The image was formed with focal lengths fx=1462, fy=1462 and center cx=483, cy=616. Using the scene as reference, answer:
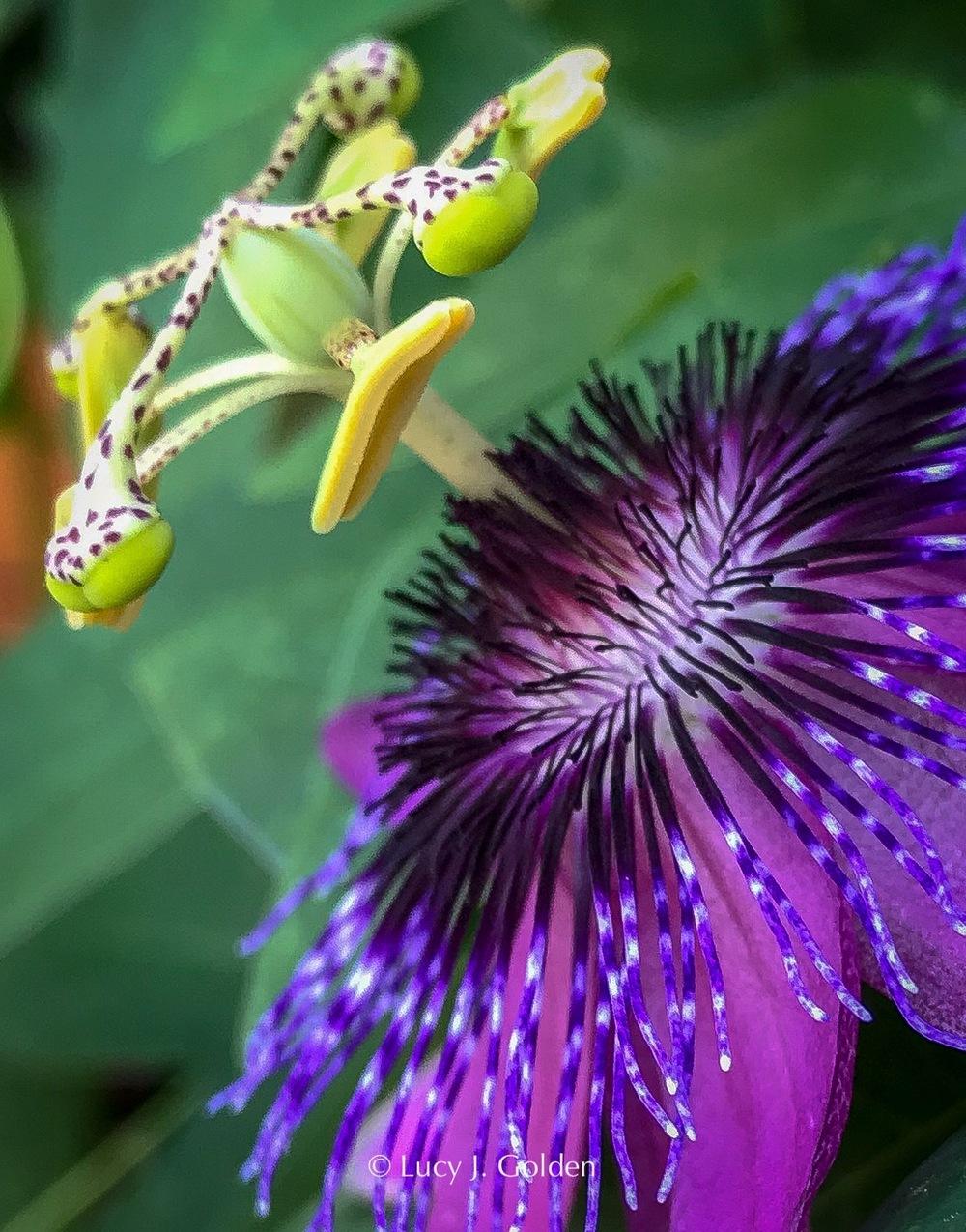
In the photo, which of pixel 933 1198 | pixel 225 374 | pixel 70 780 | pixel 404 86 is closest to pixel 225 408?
pixel 225 374

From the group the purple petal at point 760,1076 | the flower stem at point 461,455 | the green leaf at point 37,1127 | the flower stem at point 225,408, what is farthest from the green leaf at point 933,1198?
the green leaf at point 37,1127

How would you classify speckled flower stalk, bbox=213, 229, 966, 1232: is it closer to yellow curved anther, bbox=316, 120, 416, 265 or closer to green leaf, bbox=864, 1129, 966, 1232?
green leaf, bbox=864, 1129, 966, 1232

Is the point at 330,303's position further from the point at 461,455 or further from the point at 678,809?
the point at 678,809

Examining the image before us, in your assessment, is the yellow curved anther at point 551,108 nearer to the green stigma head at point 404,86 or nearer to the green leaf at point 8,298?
the green stigma head at point 404,86

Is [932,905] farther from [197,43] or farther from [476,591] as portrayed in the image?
[197,43]

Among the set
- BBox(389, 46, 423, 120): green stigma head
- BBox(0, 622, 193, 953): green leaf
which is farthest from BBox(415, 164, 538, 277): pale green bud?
BBox(0, 622, 193, 953): green leaf

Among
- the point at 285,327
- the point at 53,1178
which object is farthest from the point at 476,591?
the point at 53,1178
